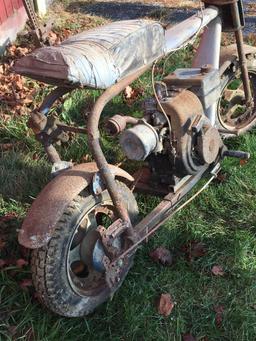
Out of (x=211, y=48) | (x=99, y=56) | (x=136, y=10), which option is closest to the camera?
(x=99, y=56)

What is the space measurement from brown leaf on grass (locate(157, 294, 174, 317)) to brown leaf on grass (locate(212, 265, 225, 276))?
1.17 feet

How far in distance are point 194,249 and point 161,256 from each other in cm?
24

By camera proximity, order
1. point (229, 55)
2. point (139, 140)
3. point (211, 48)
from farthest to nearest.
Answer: point (229, 55) → point (211, 48) → point (139, 140)

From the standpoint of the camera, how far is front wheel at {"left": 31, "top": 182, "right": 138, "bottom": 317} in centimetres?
262

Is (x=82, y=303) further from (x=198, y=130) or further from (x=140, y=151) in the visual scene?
(x=198, y=130)

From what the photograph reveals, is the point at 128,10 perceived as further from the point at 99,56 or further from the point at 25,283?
the point at 25,283

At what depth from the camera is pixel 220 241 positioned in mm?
3398

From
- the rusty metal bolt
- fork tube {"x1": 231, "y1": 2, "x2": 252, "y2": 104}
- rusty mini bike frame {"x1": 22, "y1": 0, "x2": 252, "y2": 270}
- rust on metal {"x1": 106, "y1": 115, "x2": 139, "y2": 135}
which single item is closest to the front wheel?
rusty mini bike frame {"x1": 22, "y1": 0, "x2": 252, "y2": 270}

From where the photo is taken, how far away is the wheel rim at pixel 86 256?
2809 millimetres

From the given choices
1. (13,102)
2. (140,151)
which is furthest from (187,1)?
(140,151)

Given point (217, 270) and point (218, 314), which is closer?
point (218, 314)

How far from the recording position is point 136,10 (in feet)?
21.9

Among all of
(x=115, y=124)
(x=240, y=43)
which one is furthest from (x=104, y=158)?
(x=240, y=43)

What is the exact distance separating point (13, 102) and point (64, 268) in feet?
7.53
